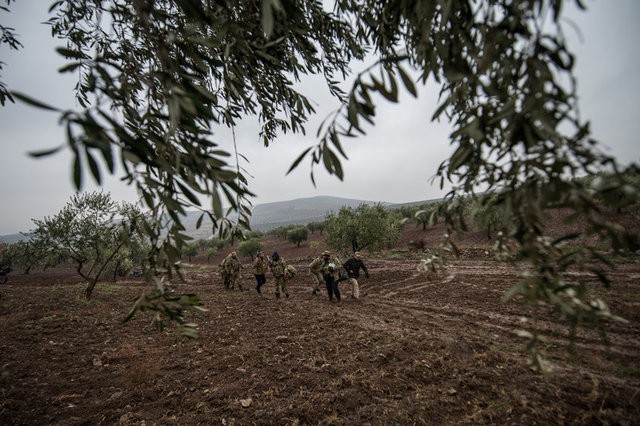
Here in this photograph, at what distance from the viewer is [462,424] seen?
3352 millimetres

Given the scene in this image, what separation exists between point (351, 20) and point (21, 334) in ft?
31.7

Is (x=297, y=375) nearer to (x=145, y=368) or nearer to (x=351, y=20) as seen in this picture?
(x=145, y=368)

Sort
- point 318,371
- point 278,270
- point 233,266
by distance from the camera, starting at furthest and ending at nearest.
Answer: point 233,266, point 278,270, point 318,371

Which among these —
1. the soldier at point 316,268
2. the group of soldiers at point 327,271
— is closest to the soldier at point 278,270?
the group of soldiers at point 327,271

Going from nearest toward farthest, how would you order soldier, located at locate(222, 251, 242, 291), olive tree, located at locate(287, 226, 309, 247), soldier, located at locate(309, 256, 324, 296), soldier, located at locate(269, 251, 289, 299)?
soldier, located at locate(269, 251, 289, 299)
soldier, located at locate(309, 256, 324, 296)
soldier, located at locate(222, 251, 242, 291)
olive tree, located at locate(287, 226, 309, 247)

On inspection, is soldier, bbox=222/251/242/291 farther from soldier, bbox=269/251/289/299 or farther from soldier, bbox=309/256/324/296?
soldier, bbox=309/256/324/296

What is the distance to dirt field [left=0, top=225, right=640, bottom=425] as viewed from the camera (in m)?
3.65

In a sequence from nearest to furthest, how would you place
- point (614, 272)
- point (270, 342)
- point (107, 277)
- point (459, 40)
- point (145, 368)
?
point (459, 40) < point (145, 368) < point (270, 342) < point (614, 272) < point (107, 277)

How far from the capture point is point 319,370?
475 centimetres

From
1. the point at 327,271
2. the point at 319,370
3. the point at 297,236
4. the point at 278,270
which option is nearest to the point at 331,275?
the point at 327,271

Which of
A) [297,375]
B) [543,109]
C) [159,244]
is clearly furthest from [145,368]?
[543,109]

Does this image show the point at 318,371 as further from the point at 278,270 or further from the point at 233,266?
the point at 233,266

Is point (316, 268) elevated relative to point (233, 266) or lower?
lower

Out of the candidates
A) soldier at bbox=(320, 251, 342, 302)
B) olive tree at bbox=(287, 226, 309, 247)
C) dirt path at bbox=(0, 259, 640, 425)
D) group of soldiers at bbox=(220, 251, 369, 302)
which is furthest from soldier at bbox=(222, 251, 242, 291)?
olive tree at bbox=(287, 226, 309, 247)
